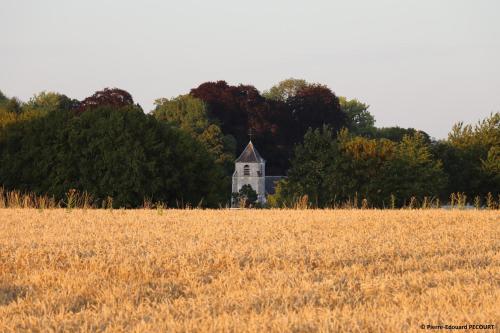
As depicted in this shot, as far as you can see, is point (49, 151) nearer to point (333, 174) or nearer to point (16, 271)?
point (333, 174)

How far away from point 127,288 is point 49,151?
35.4 m

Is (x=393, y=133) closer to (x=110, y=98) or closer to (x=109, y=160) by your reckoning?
(x=110, y=98)

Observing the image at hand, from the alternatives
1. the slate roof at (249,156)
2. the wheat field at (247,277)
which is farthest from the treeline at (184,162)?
the wheat field at (247,277)

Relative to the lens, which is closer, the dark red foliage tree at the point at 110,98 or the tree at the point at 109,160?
the tree at the point at 109,160

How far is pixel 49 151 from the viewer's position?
43688 millimetres

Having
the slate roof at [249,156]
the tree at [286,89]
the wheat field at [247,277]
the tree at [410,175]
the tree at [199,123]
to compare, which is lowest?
the wheat field at [247,277]

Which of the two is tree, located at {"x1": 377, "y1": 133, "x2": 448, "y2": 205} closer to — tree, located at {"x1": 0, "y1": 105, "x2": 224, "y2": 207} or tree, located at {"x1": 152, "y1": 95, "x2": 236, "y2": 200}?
tree, located at {"x1": 0, "y1": 105, "x2": 224, "y2": 207}

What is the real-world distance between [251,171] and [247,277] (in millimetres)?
84748

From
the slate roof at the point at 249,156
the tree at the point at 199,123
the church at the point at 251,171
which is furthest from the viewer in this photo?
the church at the point at 251,171

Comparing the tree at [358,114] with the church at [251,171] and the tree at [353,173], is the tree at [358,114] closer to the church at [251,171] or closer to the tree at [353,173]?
the church at [251,171]

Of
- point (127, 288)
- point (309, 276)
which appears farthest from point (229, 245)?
point (127, 288)

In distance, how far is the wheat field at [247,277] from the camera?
7.95 m

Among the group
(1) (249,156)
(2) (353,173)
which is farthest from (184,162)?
(1) (249,156)

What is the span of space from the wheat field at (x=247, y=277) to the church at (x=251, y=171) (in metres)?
75.4
